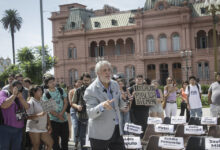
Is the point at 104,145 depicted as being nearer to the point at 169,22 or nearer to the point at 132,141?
the point at 132,141

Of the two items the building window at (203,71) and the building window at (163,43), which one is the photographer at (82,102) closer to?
the building window at (203,71)

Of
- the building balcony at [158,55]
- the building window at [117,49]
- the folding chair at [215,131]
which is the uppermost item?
the building window at [117,49]

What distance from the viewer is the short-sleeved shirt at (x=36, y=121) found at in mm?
7363

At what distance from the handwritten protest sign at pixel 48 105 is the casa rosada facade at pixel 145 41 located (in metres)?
32.2

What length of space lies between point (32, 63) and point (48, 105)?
22.8 m

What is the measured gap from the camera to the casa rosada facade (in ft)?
137

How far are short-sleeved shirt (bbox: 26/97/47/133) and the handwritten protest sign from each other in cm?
16

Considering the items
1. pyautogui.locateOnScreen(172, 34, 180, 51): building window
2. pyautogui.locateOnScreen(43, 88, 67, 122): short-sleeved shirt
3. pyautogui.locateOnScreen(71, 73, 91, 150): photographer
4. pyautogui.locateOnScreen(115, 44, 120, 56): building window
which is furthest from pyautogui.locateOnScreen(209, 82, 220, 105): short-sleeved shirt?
pyautogui.locateOnScreen(115, 44, 120, 56): building window

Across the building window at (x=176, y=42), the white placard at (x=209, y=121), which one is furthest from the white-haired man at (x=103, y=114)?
the building window at (x=176, y=42)

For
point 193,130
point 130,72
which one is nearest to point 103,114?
point 193,130

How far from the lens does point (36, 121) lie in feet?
24.2

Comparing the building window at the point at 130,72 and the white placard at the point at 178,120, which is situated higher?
the building window at the point at 130,72

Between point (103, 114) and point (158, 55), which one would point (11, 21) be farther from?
point (103, 114)

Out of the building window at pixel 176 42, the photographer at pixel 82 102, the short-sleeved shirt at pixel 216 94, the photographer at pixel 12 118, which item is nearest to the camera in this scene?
the photographer at pixel 12 118
